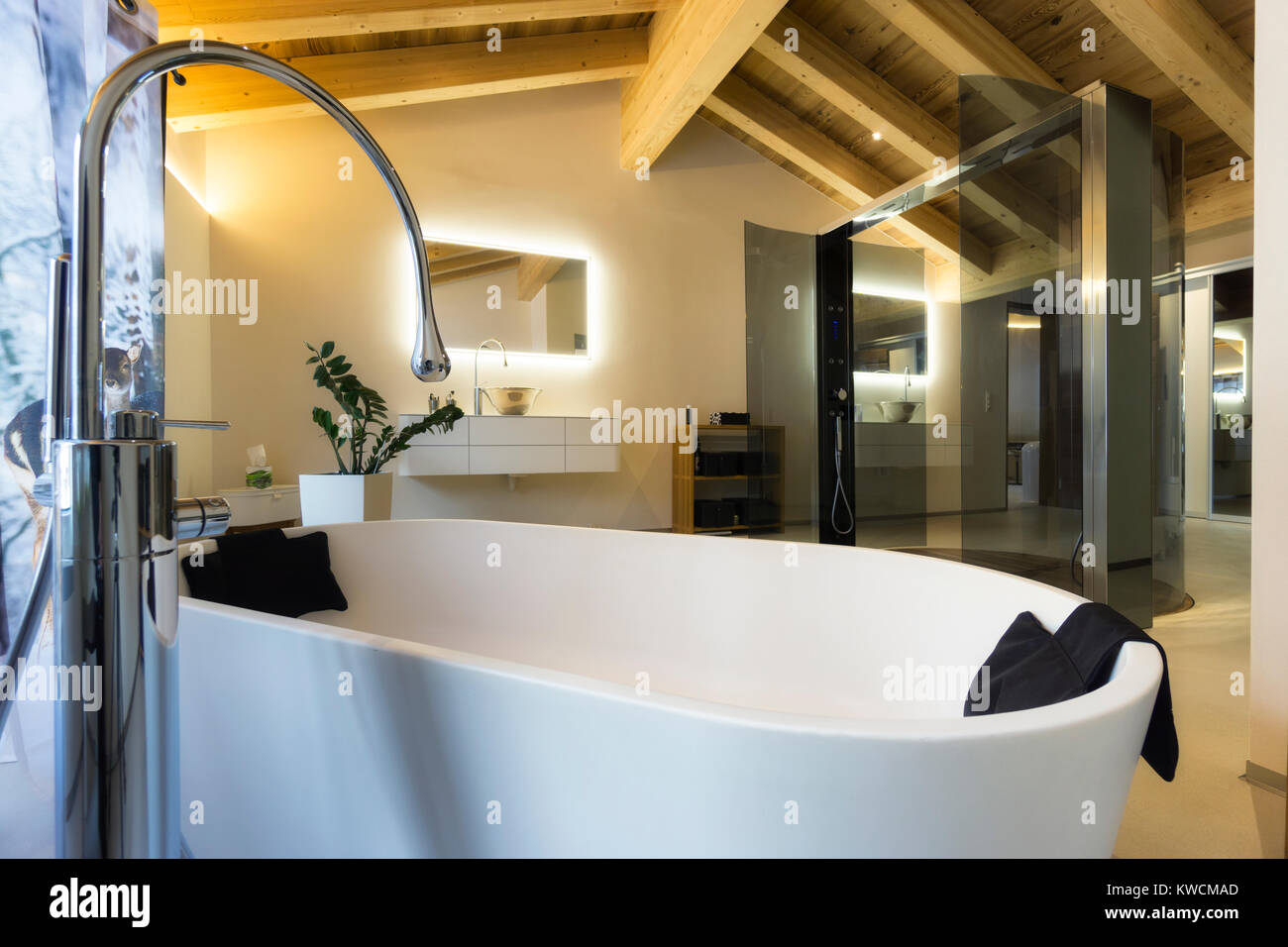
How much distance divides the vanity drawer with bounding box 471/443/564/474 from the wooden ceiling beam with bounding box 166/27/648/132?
6.72 ft

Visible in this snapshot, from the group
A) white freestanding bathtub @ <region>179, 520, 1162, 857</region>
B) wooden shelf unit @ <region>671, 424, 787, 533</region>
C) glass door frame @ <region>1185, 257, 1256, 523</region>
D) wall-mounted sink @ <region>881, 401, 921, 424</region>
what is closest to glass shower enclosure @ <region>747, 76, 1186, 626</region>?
wall-mounted sink @ <region>881, 401, 921, 424</region>

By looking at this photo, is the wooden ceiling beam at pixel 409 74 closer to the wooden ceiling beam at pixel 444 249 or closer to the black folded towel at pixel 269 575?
the wooden ceiling beam at pixel 444 249

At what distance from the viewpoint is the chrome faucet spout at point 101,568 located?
482mm

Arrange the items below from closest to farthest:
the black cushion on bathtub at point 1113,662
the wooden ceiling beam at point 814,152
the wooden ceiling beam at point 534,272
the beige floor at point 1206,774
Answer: the black cushion on bathtub at point 1113,662
the beige floor at point 1206,774
the wooden ceiling beam at point 534,272
the wooden ceiling beam at point 814,152

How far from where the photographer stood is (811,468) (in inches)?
161

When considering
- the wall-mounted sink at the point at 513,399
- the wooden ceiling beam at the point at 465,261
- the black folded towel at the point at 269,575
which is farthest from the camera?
the wooden ceiling beam at the point at 465,261

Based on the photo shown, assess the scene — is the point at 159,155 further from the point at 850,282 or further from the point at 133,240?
the point at 850,282

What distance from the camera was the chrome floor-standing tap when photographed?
0.48m

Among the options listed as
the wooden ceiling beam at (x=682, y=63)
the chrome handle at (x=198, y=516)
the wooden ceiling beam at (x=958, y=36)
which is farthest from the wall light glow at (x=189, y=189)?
the wooden ceiling beam at (x=958, y=36)

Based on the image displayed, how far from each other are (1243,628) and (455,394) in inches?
164

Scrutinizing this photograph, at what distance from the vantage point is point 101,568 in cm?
48

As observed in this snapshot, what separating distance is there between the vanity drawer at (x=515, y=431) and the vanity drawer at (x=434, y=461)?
0.11 m
